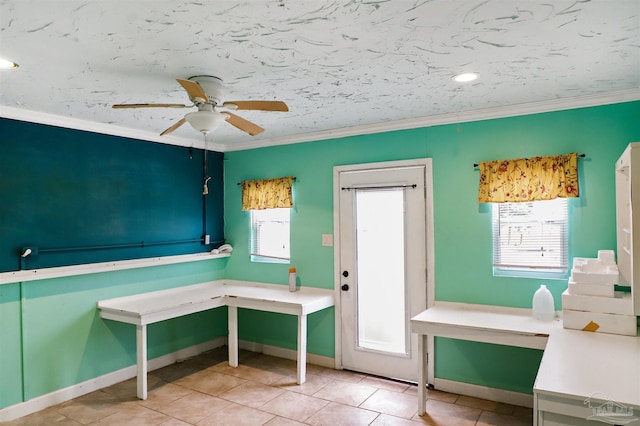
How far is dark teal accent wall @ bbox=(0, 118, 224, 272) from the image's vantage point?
10.9 feet

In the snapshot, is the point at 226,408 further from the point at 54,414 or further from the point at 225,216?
the point at 225,216

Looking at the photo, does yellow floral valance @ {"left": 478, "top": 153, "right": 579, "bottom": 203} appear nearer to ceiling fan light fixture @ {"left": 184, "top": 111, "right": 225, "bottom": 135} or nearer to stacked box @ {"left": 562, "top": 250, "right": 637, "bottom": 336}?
stacked box @ {"left": 562, "top": 250, "right": 637, "bottom": 336}

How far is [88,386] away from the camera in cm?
371

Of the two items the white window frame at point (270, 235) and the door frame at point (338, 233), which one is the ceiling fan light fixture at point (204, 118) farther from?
the white window frame at point (270, 235)

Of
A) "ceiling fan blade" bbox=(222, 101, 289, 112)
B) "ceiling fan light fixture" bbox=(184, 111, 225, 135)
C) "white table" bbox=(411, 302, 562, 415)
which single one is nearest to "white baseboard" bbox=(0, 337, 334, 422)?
"white table" bbox=(411, 302, 562, 415)

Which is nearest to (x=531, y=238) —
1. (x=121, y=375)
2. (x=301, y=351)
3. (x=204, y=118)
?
(x=301, y=351)

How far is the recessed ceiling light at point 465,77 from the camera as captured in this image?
2.62 meters

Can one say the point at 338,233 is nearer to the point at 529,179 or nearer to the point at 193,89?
the point at 529,179

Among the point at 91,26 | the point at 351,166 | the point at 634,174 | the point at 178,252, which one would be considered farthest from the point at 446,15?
the point at 178,252

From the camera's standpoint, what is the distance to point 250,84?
2.73m

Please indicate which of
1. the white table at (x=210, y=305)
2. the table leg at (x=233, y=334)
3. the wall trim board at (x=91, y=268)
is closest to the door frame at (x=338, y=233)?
the white table at (x=210, y=305)

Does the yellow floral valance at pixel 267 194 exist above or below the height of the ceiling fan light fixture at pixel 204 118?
below

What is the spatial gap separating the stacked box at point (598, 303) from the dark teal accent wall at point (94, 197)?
144 inches

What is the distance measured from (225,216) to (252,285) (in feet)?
3.00
